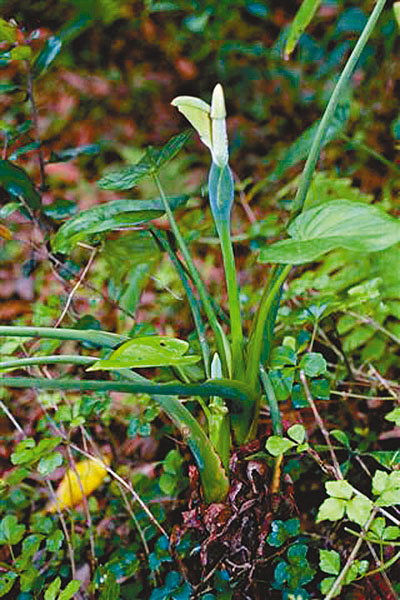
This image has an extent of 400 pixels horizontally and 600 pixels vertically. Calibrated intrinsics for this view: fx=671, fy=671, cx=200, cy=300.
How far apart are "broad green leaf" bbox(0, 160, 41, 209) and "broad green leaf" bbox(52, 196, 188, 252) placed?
163 mm

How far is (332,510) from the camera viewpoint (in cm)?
63

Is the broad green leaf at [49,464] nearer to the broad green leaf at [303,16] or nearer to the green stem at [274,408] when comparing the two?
the green stem at [274,408]

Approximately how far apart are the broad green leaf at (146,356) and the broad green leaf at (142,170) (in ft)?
0.84

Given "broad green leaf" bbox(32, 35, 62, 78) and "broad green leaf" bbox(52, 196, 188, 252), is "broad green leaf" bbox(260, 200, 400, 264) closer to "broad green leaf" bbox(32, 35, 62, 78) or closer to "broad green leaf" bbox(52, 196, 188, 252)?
"broad green leaf" bbox(52, 196, 188, 252)

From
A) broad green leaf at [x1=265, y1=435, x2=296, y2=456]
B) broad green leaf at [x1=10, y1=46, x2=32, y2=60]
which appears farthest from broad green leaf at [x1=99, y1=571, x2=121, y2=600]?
broad green leaf at [x1=10, y1=46, x2=32, y2=60]

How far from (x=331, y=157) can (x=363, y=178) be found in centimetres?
16

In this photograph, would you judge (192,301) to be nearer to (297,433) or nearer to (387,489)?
(297,433)

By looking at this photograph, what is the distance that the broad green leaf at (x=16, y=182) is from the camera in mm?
952

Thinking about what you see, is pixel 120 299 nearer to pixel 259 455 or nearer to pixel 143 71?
pixel 259 455

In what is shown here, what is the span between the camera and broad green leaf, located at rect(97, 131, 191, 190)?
0.83m

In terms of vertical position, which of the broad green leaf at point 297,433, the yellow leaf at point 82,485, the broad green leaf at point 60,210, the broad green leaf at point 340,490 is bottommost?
the yellow leaf at point 82,485

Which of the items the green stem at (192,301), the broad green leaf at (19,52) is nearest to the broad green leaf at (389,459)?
the green stem at (192,301)

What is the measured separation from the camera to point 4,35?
917mm

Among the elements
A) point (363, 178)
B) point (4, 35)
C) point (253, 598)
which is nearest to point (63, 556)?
point (253, 598)
